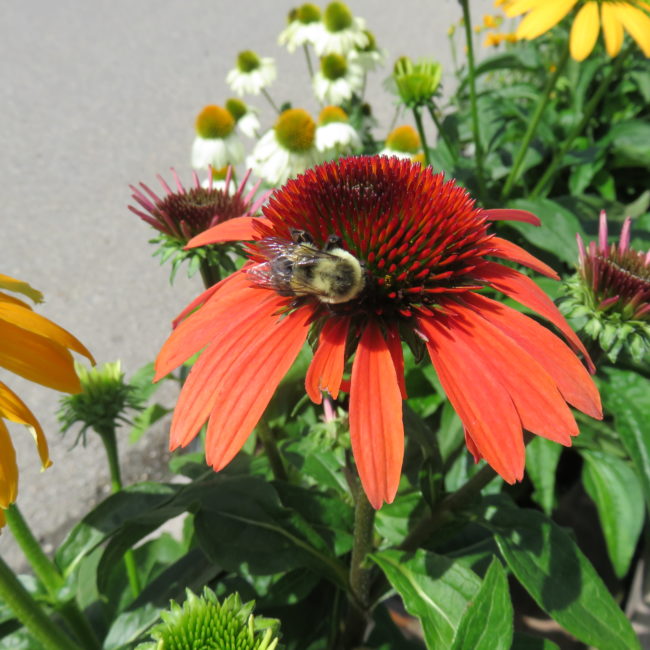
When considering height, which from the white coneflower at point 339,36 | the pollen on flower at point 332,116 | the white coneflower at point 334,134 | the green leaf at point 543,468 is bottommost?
the green leaf at point 543,468

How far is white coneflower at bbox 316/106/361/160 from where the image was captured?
4.31ft

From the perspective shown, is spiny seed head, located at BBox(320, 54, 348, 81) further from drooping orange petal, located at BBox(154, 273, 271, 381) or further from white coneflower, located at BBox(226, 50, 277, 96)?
drooping orange petal, located at BBox(154, 273, 271, 381)

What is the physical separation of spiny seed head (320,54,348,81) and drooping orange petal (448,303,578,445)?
46.3 inches

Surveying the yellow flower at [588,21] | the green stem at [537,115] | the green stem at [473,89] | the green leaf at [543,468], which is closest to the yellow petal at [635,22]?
the yellow flower at [588,21]

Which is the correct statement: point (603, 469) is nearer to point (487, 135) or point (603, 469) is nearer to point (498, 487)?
point (498, 487)

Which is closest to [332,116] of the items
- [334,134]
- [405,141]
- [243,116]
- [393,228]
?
Result: [334,134]

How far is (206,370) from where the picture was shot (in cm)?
52

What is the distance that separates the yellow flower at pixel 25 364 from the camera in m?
0.47

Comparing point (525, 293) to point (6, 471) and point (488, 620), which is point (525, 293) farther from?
point (6, 471)

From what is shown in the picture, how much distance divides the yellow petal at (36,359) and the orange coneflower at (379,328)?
0.24ft

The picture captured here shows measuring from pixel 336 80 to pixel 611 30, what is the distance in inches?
29.9

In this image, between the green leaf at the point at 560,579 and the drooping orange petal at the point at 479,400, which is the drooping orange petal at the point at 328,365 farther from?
the green leaf at the point at 560,579

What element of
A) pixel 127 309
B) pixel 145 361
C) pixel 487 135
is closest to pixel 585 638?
pixel 487 135

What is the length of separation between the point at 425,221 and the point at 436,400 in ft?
1.82
